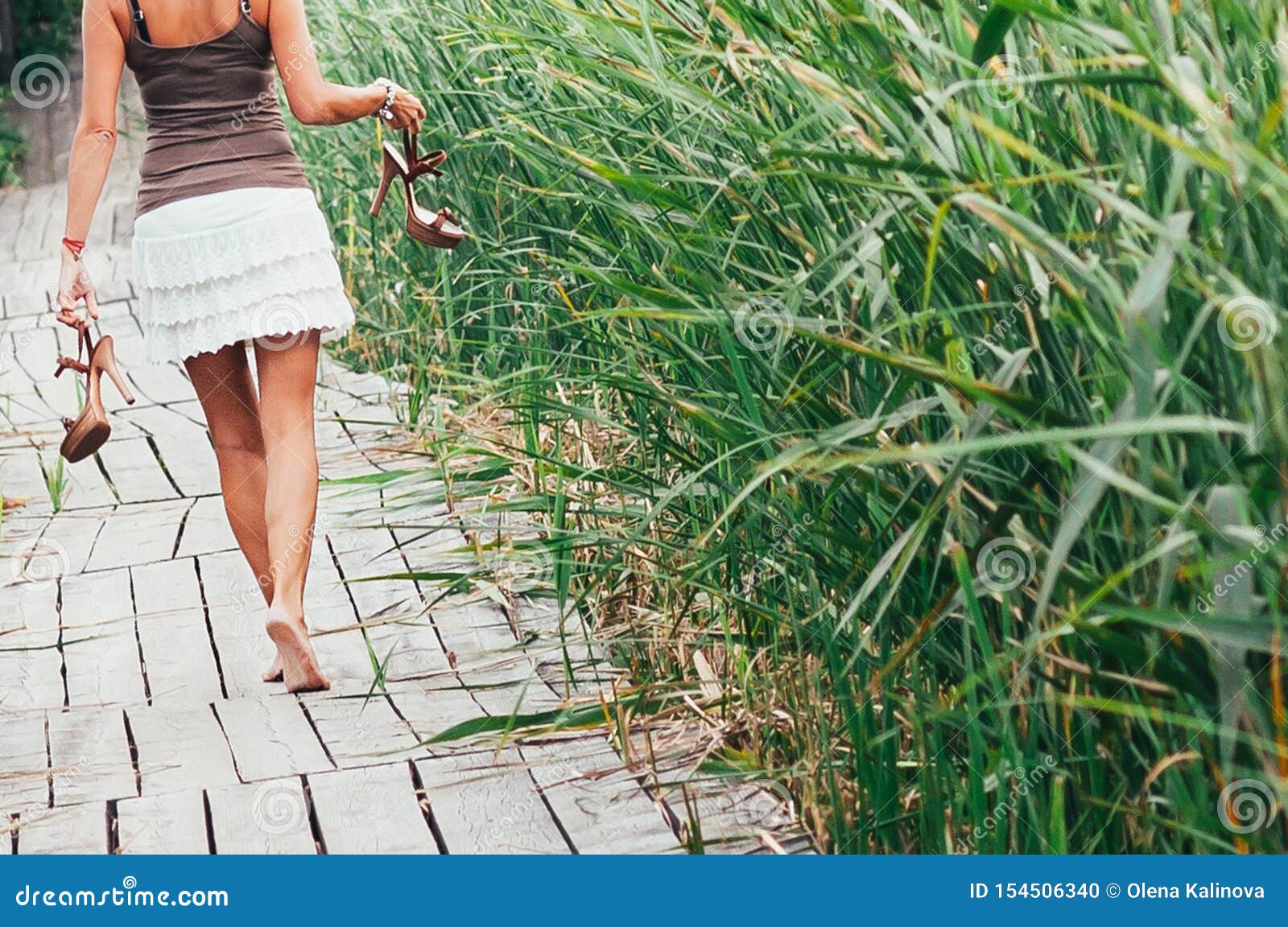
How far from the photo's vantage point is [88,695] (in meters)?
3.62

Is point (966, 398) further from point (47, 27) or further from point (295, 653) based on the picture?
point (47, 27)

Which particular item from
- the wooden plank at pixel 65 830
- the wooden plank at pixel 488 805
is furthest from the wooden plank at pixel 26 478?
the wooden plank at pixel 488 805

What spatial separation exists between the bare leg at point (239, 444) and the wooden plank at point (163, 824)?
62 centimetres

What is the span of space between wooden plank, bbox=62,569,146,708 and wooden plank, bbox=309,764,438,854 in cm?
74

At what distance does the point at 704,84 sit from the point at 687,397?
54 cm

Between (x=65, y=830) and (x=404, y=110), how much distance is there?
5.09 feet

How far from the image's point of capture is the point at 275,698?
11.5 ft

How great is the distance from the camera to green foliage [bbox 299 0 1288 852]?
1.81 m


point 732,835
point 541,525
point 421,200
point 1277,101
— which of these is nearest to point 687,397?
point 732,835

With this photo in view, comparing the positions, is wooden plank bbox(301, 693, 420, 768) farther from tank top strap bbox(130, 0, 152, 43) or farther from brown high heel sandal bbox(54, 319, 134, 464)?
tank top strap bbox(130, 0, 152, 43)

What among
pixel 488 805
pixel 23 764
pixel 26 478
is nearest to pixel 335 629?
pixel 23 764

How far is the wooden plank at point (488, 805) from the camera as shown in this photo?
2.76 metres

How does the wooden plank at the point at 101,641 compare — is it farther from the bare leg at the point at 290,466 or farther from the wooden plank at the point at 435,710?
the wooden plank at the point at 435,710

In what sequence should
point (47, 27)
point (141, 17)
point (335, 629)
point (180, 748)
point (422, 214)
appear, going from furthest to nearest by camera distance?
point (47, 27), point (335, 629), point (422, 214), point (141, 17), point (180, 748)
